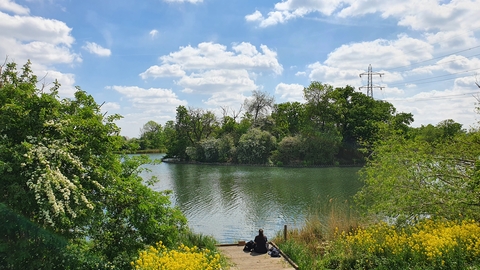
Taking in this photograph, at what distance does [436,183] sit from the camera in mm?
10891

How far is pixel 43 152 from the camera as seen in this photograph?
610cm

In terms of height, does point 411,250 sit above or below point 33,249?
below

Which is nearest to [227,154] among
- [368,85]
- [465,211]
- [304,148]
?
[304,148]

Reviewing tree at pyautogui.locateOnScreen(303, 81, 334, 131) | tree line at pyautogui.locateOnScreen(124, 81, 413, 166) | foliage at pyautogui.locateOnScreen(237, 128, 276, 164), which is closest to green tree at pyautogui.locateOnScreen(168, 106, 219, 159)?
tree line at pyautogui.locateOnScreen(124, 81, 413, 166)

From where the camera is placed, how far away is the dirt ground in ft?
30.0

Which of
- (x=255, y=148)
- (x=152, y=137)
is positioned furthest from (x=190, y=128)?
(x=152, y=137)

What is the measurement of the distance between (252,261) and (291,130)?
5069 cm

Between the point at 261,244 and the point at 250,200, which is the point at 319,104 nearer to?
the point at 250,200

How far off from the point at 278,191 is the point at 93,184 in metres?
21.7

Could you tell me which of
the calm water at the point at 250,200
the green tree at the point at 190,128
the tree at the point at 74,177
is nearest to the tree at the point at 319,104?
the green tree at the point at 190,128

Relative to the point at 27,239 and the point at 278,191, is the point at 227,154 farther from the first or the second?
the point at 27,239

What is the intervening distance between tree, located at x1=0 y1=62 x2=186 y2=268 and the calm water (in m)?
4.41

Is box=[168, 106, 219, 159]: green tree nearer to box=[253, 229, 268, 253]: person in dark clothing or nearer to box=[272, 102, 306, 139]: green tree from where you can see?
box=[272, 102, 306, 139]: green tree

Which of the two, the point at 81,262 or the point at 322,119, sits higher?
the point at 322,119
